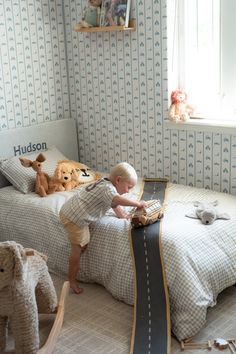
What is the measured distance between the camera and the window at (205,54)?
11.0ft

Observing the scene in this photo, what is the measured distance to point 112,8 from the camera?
3.70 m

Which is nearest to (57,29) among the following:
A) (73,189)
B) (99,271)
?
(73,189)

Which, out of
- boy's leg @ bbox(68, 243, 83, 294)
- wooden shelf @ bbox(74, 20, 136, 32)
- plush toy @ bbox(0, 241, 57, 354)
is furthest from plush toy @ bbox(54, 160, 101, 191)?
plush toy @ bbox(0, 241, 57, 354)

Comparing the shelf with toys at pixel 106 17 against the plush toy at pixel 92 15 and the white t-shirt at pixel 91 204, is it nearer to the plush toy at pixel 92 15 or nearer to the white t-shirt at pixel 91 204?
the plush toy at pixel 92 15

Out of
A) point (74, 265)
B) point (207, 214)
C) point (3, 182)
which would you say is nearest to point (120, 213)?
point (74, 265)

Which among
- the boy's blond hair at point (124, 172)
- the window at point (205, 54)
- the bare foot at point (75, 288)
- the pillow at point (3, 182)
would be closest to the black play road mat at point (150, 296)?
the boy's blond hair at point (124, 172)

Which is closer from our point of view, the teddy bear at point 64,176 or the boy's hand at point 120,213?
the boy's hand at point 120,213

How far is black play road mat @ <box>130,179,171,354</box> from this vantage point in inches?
95.3

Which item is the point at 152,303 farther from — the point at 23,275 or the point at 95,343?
the point at 23,275

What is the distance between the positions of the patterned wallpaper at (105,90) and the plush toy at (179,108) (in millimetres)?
93

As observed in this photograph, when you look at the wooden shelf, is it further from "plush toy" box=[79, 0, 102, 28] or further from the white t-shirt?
the white t-shirt

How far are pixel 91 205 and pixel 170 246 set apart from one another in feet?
1.76

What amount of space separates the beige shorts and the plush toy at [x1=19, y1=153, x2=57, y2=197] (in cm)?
58

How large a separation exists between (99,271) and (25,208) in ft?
2.48
